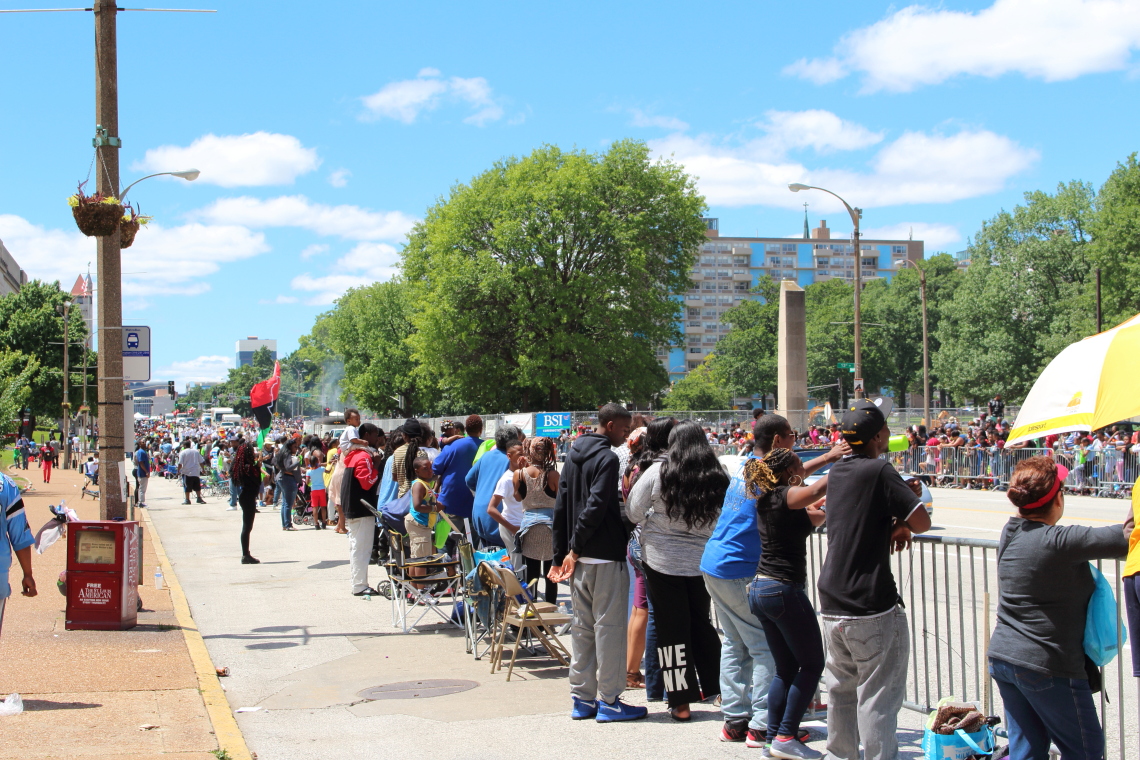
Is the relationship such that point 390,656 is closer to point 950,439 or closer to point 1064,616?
point 1064,616

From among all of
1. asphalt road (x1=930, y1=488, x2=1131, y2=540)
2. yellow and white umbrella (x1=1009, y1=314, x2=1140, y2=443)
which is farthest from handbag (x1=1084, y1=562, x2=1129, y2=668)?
asphalt road (x1=930, y1=488, x2=1131, y2=540)

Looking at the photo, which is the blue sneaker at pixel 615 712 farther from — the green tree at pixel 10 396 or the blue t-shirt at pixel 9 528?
the green tree at pixel 10 396

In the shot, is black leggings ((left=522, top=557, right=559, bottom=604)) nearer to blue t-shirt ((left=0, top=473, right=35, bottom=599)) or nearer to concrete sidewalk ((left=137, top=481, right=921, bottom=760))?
concrete sidewalk ((left=137, top=481, right=921, bottom=760))

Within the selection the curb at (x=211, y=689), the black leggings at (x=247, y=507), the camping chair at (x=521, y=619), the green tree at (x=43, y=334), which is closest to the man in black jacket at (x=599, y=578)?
the camping chair at (x=521, y=619)

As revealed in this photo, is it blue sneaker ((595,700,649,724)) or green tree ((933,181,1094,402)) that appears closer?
blue sneaker ((595,700,649,724))

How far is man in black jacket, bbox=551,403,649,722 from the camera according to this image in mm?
6113

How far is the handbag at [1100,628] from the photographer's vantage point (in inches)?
157

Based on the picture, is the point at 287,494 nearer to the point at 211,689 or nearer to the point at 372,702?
the point at 211,689

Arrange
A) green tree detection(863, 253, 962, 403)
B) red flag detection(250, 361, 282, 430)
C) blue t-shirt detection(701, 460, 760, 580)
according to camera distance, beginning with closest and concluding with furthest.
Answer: blue t-shirt detection(701, 460, 760, 580), red flag detection(250, 361, 282, 430), green tree detection(863, 253, 962, 403)

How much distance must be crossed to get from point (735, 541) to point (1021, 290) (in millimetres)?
62552

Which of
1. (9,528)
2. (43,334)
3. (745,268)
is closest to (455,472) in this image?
(9,528)

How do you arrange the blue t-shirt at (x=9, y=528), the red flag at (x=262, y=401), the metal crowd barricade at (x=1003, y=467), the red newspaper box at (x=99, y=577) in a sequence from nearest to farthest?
the blue t-shirt at (x=9, y=528) → the red newspaper box at (x=99, y=577) → the red flag at (x=262, y=401) → the metal crowd barricade at (x=1003, y=467)

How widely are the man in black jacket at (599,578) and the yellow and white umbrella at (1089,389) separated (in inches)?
94.5

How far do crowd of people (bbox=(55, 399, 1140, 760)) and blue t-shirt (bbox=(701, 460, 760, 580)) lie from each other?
1 cm
